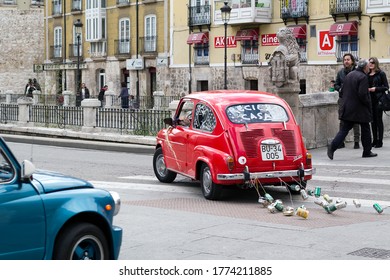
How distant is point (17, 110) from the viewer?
30391 millimetres

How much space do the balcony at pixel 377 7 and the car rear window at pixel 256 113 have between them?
2748 cm

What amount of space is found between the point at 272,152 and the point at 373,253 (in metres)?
4.10

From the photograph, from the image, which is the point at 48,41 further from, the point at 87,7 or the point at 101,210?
the point at 101,210

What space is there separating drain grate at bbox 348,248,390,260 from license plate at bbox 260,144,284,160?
383 centimetres

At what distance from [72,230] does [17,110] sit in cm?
2450

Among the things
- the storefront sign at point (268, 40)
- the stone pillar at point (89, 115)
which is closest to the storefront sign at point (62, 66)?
the storefront sign at point (268, 40)

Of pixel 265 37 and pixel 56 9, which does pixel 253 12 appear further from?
pixel 56 9

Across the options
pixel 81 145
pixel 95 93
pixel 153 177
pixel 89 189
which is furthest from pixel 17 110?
pixel 95 93

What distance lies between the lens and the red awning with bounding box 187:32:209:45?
50.0 metres

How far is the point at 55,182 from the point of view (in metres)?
6.70

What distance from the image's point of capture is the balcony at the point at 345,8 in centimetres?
4069

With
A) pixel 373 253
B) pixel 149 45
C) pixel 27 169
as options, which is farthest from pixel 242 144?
pixel 149 45

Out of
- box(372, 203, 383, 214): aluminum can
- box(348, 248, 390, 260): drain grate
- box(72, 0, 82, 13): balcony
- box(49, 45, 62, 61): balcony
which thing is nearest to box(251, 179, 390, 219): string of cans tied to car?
box(372, 203, 383, 214): aluminum can

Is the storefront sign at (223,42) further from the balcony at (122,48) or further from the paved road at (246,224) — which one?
the paved road at (246,224)
